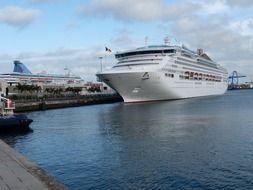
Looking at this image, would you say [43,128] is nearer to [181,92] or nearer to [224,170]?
[224,170]

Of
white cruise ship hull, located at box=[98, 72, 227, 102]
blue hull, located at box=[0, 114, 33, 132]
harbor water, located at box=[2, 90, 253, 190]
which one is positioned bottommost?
harbor water, located at box=[2, 90, 253, 190]

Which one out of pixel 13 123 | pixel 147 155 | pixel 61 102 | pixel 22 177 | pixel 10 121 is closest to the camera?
pixel 22 177

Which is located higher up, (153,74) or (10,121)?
(153,74)

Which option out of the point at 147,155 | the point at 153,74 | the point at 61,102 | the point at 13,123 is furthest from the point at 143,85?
the point at 147,155

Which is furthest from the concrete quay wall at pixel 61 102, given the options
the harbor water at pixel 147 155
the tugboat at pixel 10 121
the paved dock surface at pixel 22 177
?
the paved dock surface at pixel 22 177

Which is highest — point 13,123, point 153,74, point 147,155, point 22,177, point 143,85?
point 153,74

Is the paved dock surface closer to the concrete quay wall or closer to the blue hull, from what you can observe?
the blue hull

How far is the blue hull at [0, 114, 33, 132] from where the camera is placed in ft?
129

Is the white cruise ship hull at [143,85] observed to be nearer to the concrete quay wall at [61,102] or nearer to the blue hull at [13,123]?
the concrete quay wall at [61,102]

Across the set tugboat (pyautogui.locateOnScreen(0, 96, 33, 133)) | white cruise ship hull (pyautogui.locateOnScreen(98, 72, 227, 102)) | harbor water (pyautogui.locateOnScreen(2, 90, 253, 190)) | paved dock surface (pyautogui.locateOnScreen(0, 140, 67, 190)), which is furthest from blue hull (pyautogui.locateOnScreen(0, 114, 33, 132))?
white cruise ship hull (pyautogui.locateOnScreen(98, 72, 227, 102))

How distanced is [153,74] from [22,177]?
6663 centimetres

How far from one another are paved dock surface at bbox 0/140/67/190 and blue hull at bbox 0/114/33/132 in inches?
853

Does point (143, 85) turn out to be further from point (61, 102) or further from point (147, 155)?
point (147, 155)

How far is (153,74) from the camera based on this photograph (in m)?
79.9
